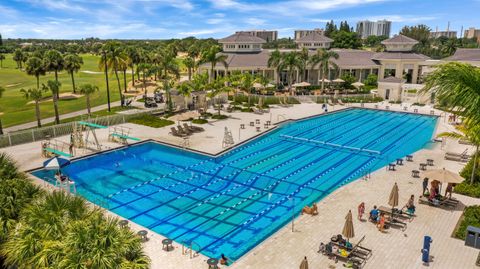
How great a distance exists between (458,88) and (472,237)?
690cm

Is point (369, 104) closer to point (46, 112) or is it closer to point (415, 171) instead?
point (415, 171)

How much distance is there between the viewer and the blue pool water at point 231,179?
17.9 metres

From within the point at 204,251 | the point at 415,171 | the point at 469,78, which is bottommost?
the point at 204,251

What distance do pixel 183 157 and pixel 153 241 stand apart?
1283 centimetres

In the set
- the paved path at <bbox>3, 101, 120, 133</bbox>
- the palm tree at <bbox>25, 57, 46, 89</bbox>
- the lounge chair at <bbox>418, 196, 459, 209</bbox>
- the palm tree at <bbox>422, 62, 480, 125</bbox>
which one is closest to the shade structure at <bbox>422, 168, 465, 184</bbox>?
the lounge chair at <bbox>418, 196, 459, 209</bbox>

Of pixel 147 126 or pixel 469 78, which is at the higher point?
pixel 469 78

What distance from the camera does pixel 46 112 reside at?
42156 mm

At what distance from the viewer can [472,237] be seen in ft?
48.6

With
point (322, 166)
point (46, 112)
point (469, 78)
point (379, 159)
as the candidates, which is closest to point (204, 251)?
point (469, 78)

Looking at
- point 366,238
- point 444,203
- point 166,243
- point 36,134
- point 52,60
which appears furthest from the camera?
point 52,60

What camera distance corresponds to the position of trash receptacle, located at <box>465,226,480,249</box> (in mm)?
14688

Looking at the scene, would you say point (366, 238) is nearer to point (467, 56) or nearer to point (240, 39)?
point (240, 39)

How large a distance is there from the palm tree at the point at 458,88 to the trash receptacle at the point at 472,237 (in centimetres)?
504

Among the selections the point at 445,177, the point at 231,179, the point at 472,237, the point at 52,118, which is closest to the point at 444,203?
the point at 445,177
